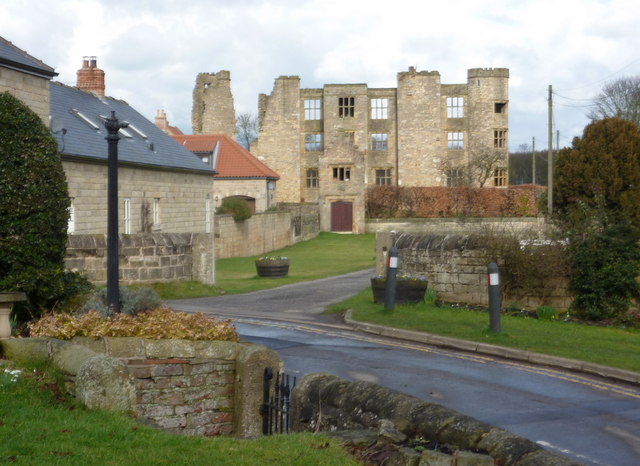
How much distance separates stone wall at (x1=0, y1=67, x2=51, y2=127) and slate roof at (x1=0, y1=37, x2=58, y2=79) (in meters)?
0.13

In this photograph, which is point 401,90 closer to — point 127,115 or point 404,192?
point 404,192

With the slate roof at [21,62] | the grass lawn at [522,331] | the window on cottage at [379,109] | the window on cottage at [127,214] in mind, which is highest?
the window on cottage at [379,109]

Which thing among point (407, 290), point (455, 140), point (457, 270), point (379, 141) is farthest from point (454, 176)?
point (407, 290)

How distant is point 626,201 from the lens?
2370cm

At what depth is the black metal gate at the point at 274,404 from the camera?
28.8ft

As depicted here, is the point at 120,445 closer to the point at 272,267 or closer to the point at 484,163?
the point at 272,267

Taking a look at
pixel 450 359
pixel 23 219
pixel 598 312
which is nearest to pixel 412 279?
pixel 598 312

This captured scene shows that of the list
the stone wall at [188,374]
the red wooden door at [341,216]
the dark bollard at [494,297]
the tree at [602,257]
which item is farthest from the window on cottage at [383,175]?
the stone wall at [188,374]

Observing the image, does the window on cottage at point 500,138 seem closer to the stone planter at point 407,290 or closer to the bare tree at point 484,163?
the bare tree at point 484,163

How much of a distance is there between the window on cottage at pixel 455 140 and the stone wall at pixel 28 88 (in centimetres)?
5103

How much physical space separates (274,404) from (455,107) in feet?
205

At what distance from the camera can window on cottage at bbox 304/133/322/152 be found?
6881 cm

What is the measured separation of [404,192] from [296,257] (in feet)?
61.8

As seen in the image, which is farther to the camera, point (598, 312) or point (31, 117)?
point (598, 312)
